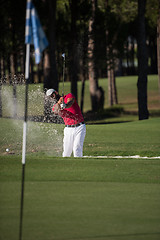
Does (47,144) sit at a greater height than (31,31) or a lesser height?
lesser

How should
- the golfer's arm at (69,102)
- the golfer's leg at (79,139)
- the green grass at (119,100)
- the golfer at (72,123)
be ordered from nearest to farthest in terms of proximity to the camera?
the golfer's arm at (69,102)
the golfer at (72,123)
the golfer's leg at (79,139)
the green grass at (119,100)

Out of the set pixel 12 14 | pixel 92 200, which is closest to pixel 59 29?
pixel 12 14

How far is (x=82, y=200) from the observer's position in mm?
7180

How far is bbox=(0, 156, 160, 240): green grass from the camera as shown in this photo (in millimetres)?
5715

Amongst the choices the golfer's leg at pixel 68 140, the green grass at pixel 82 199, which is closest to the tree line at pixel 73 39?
the golfer's leg at pixel 68 140

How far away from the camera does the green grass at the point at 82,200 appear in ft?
18.7

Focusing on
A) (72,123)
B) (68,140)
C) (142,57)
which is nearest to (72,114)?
(72,123)

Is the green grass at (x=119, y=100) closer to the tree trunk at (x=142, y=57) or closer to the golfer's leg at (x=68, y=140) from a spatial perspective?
the tree trunk at (x=142, y=57)

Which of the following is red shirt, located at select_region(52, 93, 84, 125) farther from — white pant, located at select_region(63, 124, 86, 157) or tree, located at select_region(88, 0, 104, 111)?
tree, located at select_region(88, 0, 104, 111)

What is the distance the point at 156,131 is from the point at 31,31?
→ 551 inches

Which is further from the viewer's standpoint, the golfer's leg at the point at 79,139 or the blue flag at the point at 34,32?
the golfer's leg at the point at 79,139

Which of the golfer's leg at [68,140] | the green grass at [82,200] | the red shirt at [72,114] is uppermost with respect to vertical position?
the red shirt at [72,114]

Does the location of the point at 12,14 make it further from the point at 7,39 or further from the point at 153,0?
the point at 153,0

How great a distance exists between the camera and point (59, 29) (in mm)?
32969
